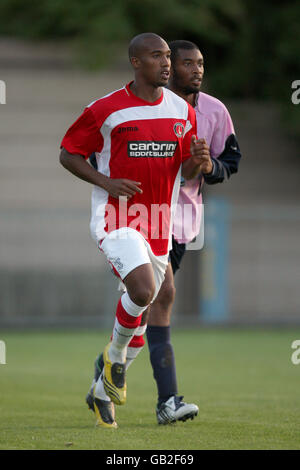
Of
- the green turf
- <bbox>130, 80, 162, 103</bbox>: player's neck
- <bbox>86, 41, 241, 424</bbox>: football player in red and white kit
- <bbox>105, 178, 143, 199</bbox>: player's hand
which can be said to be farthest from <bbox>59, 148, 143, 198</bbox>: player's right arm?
the green turf

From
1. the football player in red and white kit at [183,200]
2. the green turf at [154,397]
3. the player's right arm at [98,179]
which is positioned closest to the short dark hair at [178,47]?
the football player in red and white kit at [183,200]

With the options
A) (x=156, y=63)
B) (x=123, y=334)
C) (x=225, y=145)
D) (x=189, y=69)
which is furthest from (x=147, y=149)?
(x=123, y=334)

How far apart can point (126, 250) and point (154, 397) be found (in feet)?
8.41

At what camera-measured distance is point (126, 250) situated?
5773mm

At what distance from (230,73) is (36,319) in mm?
6942

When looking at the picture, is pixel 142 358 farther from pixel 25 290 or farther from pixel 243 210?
pixel 243 210

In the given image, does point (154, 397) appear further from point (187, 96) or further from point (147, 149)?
point (147, 149)

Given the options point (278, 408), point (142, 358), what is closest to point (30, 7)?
point (142, 358)

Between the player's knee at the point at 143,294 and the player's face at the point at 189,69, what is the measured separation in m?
1.63

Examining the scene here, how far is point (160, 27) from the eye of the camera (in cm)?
1922

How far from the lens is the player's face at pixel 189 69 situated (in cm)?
660

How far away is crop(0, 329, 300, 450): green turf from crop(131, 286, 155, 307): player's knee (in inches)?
31.0

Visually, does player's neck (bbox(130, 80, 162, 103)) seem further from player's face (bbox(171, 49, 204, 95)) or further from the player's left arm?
the player's left arm

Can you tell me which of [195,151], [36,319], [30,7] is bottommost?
[36,319]
